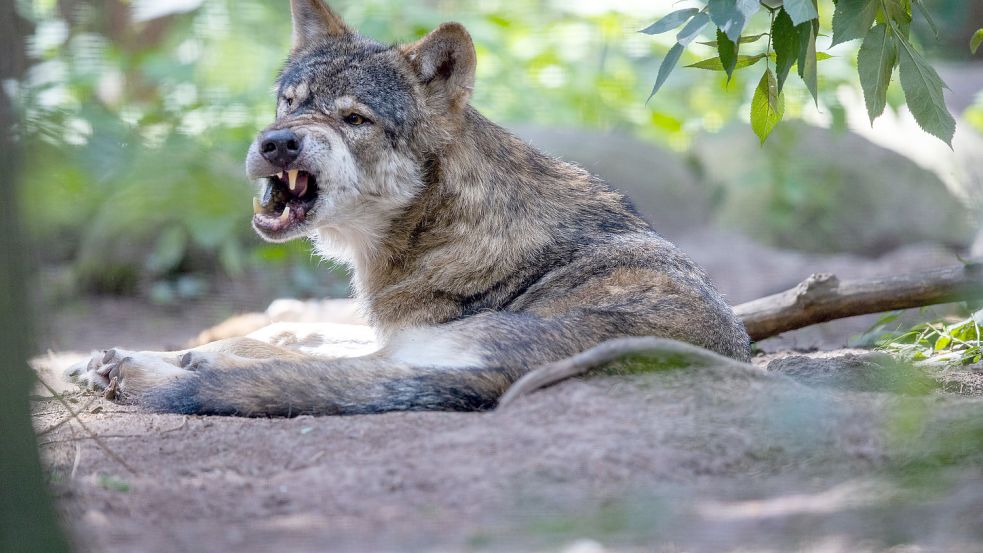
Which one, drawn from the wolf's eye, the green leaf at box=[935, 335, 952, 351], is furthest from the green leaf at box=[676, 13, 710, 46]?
the green leaf at box=[935, 335, 952, 351]

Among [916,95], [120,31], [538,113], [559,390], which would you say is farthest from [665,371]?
[120,31]

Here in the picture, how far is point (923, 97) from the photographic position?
4.44 meters

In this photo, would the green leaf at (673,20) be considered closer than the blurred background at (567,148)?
Yes

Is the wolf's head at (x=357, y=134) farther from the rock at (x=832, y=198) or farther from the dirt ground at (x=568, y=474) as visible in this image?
the rock at (x=832, y=198)

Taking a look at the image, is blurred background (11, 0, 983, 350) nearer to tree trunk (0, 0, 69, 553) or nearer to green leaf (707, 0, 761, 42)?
green leaf (707, 0, 761, 42)

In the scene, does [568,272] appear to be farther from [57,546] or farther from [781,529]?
[57,546]

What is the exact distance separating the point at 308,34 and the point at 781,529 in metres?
4.29

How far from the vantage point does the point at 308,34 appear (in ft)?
19.5

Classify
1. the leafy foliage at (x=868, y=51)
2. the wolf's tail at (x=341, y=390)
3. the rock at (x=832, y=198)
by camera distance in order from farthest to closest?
the rock at (x=832, y=198) → the wolf's tail at (x=341, y=390) → the leafy foliage at (x=868, y=51)

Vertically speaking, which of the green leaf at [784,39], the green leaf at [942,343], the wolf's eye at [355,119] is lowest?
the wolf's eye at [355,119]

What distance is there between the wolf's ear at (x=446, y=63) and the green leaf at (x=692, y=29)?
5.55 feet

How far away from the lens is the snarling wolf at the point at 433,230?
4.82 metres

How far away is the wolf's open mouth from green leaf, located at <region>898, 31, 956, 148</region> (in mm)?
2968

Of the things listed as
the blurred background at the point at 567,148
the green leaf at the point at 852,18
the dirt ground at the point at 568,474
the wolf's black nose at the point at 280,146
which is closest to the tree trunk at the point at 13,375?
the dirt ground at the point at 568,474
